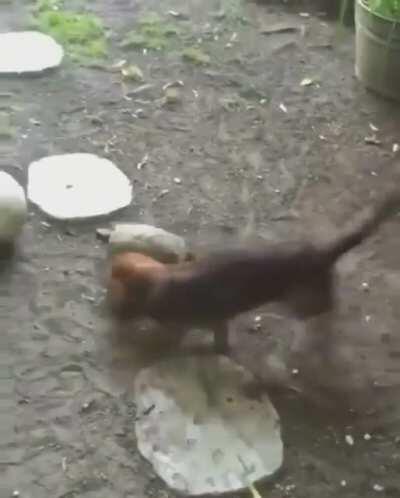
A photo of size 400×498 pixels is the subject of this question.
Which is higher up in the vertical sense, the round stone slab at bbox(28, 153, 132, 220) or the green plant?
the green plant

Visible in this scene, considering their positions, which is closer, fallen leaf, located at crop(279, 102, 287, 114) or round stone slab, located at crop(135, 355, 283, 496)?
round stone slab, located at crop(135, 355, 283, 496)

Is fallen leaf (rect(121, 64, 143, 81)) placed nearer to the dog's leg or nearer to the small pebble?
the small pebble

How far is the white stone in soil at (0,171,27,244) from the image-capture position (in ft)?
6.01

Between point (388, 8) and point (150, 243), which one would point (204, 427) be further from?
point (388, 8)

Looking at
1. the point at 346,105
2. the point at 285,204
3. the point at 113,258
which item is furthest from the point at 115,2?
the point at 113,258

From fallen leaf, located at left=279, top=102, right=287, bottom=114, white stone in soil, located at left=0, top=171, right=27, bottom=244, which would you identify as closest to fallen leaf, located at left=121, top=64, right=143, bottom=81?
fallen leaf, located at left=279, top=102, right=287, bottom=114

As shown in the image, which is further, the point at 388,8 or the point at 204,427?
the point at 388,8

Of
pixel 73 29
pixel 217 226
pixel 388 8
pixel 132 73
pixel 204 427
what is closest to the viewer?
pixel 204 427

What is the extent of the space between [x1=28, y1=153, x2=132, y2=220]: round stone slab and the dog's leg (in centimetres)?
42

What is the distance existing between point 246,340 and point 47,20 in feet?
4.22

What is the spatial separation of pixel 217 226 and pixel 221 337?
0.37 meters

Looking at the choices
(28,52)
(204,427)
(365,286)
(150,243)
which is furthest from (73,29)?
(204,427)

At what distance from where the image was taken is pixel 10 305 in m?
1.78

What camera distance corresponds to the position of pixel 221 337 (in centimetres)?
169
